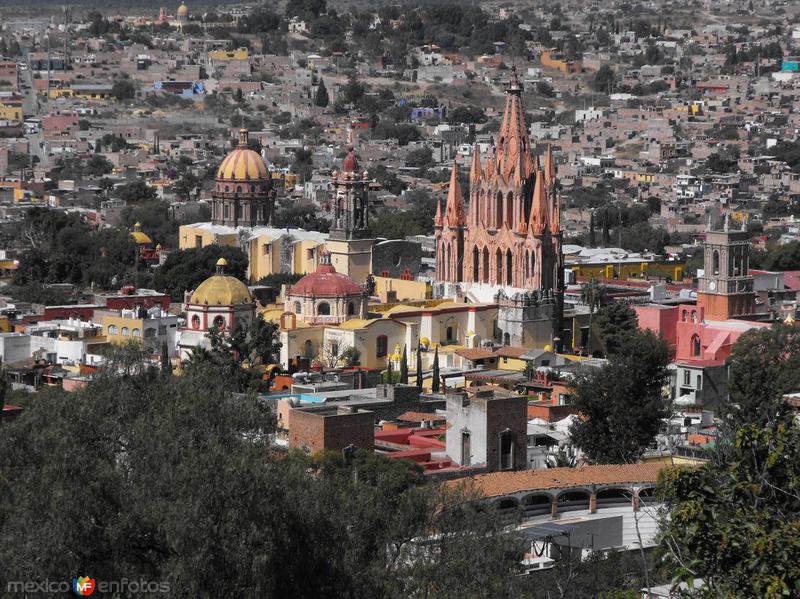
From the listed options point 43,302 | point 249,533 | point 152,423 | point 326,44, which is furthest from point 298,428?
point 326,44

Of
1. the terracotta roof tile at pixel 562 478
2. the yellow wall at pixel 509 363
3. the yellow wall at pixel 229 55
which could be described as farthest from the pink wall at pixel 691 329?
the yellow wall at pixel 229 55

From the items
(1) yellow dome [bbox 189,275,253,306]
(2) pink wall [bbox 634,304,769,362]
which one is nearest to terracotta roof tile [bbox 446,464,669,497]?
(2) pink wall [bbox 634,304,769,362]

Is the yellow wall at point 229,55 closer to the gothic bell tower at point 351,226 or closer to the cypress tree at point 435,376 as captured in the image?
the gothic bell tower at point 351,226

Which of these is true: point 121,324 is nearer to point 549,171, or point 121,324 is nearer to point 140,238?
point 549,171

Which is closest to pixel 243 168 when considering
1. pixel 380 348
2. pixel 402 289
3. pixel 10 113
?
pixel 402 289

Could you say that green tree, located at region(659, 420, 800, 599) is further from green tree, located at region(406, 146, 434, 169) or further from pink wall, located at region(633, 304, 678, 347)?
green tree, located at region(406, 146, 434, 169)

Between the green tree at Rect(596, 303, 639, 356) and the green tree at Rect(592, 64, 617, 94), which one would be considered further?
the green tree at Rect(592, 64, 617, 94)
